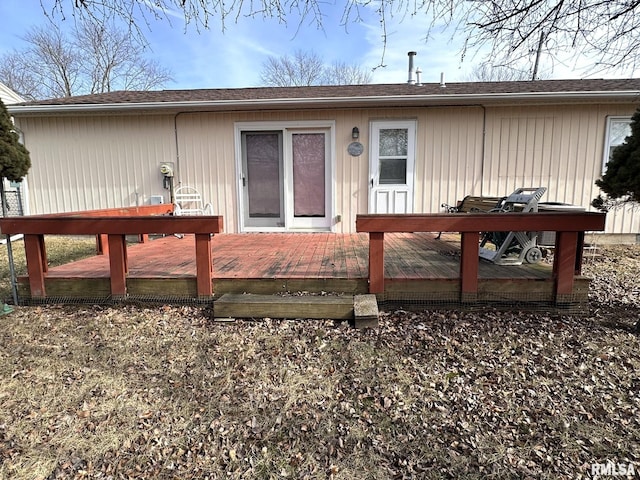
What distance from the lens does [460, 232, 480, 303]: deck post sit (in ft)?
9.48

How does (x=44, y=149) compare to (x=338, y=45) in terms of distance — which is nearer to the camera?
(x=338, y=45)

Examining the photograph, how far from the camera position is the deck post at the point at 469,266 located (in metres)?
2.89

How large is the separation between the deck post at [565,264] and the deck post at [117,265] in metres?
3.52

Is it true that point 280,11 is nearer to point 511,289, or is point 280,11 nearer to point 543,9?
point 543,9

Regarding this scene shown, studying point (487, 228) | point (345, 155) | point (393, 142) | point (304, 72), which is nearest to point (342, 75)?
point (304, 72)

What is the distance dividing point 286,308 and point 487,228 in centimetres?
169

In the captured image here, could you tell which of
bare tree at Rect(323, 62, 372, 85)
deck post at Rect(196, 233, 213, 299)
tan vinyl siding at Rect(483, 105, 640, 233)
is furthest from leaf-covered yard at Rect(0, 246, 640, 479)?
bare tree at Rect(323, 62, 372, 85)

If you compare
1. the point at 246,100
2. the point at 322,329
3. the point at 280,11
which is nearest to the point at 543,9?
the point at 280,11

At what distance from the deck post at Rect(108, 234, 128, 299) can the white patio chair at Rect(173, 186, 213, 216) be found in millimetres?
3469

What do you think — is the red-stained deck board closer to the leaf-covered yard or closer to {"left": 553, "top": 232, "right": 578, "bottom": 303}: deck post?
{"left": 553, "top": 232, "right": 578, "bottom": 303}: deck post

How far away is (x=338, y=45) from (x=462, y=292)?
2313 millimetres

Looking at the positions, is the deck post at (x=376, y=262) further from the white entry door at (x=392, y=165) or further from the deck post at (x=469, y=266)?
the white entry door at (x=392, y=165)

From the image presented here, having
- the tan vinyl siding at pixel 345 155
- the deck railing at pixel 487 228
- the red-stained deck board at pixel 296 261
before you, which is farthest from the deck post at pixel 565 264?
the tan vinyl siding at pixel 345 155

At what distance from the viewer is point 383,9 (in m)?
2.50
